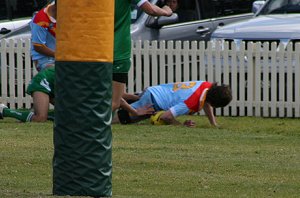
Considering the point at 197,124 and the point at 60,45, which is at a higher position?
the point at 60,45

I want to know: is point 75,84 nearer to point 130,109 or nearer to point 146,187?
point 146,187

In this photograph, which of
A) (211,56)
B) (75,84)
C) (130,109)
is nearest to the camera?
(75,84)

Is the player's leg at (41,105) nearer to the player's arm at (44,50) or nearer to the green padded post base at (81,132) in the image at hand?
the player's arm at (44,50)

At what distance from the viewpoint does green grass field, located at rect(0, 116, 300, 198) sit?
9.11 meters

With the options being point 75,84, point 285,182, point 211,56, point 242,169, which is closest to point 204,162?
point 242,169

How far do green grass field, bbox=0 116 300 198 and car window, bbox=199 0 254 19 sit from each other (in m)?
5.08

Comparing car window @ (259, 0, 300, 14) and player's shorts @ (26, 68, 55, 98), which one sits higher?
car window @ (259, 0, 300, 14)

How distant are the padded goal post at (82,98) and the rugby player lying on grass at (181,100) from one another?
657 centimetres

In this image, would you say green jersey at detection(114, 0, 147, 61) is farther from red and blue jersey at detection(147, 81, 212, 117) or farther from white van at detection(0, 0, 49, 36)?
white van at detection(0, 0, 49, 36)

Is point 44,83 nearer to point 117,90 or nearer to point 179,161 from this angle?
Answer: point 117,90

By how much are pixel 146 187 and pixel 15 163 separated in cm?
179

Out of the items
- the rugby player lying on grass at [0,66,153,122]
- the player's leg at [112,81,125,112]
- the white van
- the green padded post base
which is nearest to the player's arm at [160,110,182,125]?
the rugby player lying on grass at [0,66,153,122]

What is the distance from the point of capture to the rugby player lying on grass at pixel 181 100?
1409cm

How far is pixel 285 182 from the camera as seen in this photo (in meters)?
9.67
